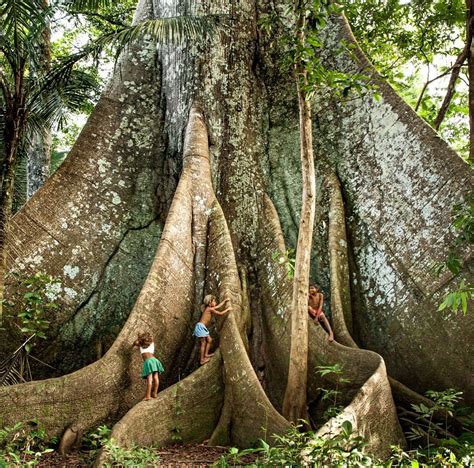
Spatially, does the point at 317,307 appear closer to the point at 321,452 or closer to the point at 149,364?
the point at 149,364

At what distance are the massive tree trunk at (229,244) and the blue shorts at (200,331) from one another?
14 centimetres

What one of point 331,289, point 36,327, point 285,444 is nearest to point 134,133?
point 36,327

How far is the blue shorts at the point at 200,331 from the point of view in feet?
19.4

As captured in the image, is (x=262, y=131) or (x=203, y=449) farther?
(x=262, y=131)

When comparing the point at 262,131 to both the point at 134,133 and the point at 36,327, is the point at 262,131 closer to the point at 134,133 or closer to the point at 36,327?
the point at 134,133

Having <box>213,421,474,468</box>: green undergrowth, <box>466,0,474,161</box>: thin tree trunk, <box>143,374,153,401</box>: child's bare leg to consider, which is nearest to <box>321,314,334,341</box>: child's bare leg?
<box>213,421,474,468</box>: green undergrowth

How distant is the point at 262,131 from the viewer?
7625 millimetres

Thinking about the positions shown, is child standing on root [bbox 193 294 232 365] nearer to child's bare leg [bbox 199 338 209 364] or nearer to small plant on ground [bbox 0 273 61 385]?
child's bare leg [bbox 199 338 209 364]

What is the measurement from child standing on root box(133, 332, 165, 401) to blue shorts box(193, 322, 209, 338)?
18.0 inches

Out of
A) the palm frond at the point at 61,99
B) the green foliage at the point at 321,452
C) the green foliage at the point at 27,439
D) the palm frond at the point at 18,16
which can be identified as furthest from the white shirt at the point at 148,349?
the palm frond at the point at 18,16

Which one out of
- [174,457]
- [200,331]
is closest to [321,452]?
[174,457]

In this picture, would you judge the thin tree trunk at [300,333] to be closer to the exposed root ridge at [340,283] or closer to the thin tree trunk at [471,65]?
the exposed root ridge at [340,283]

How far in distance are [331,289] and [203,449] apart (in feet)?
6.68

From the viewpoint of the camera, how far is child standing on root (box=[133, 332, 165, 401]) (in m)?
5.48
